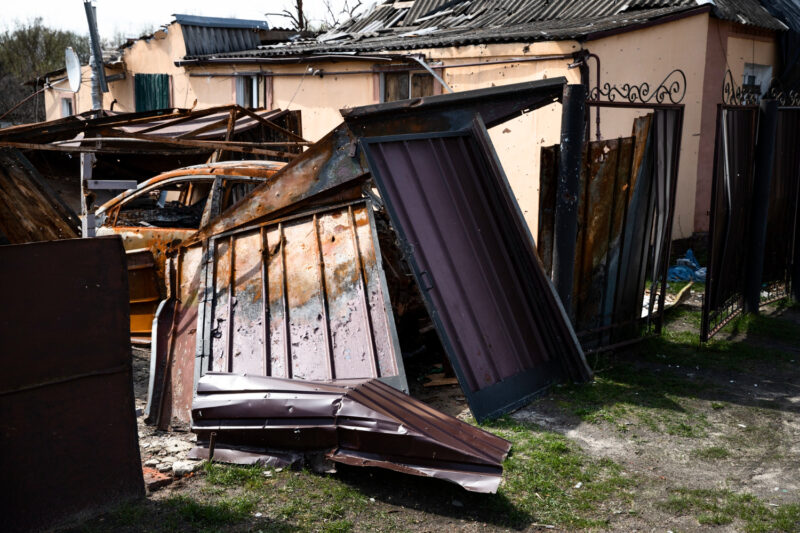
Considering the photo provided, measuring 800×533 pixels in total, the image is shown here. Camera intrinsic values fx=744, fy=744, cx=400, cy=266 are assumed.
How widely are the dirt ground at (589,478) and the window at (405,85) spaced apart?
7.59m

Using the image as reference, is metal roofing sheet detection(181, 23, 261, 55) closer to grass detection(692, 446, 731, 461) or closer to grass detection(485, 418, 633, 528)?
grass detection(485, 418, 633, 528)

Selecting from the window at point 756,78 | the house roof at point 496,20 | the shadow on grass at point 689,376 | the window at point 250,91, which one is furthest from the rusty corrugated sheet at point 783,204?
the window at point 250,91

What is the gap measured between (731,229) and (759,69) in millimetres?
6819

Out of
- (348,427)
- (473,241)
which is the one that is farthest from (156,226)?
(348,427)

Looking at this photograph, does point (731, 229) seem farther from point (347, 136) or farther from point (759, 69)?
point (759, 69)

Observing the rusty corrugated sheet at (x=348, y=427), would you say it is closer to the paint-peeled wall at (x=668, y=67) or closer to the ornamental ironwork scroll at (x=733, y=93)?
the paint-peeled wall at (x=668, y=67)

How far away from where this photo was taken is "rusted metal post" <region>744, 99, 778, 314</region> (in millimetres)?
7645

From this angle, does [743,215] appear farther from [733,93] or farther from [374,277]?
[733,93]

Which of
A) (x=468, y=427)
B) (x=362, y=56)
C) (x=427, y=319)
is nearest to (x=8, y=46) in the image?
(x=362, y=56)

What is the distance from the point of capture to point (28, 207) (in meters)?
7.98

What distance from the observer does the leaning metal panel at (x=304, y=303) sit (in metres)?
5.39

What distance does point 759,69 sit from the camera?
1277 cm

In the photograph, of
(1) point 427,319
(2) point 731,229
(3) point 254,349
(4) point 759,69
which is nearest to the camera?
(3) point 254,349

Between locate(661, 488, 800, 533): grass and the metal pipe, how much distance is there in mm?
4254
